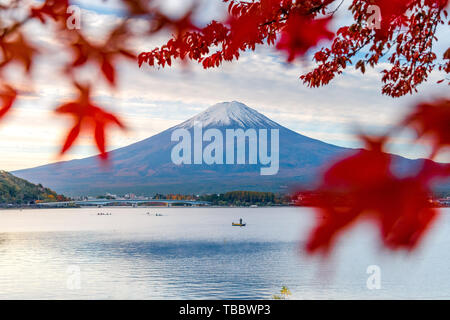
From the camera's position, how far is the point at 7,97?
1.53m

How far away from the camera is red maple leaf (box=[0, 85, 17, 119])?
4.96 ft

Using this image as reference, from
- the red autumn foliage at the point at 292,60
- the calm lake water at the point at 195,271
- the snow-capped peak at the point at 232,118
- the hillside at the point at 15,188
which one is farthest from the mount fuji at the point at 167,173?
the red autumn foliage at the point at 292,60

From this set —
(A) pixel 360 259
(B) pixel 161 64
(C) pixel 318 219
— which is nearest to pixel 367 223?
(C) pixel 318 219

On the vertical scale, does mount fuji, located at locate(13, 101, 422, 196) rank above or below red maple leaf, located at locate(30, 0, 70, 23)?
above

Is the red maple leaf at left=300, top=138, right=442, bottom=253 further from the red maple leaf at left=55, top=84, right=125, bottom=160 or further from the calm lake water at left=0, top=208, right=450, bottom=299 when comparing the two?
the calm lake water at left=0, top=208, right=450, bottom=299

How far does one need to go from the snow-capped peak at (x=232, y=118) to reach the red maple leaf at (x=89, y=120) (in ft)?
234

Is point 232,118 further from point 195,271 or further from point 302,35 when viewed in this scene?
point 302,35

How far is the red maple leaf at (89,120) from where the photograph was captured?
1.28 meters

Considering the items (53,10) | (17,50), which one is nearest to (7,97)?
(17,50)

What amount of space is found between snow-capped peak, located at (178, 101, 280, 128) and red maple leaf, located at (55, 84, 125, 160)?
234 feet

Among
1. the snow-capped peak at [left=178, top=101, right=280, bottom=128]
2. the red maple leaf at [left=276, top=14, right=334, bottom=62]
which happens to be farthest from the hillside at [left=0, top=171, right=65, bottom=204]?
the snow-capped peak at [left=178, top=101, right=280, bottom=128]

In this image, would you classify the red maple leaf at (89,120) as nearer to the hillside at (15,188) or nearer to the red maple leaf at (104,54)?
the red maple leaf at (104,54)

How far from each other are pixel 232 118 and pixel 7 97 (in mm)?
88129
